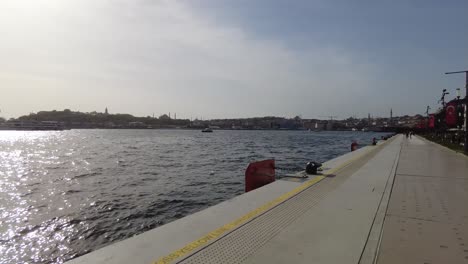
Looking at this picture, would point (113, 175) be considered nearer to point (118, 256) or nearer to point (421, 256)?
A: point (118, 256)

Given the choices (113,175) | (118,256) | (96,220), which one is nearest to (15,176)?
(113,175)

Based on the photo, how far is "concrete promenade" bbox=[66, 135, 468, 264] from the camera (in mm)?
4449

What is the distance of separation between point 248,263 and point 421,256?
2411mm

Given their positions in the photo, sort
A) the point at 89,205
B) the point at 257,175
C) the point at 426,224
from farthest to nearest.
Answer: the point at 89,205 < the point at 257,175 < the point at 426,224

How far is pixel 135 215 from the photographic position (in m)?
10.2

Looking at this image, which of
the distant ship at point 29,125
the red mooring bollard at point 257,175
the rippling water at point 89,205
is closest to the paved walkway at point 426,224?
the red mooring bollard at point 257,175

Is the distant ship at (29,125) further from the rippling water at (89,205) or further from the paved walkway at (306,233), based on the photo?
the paved walkway at (306,233)

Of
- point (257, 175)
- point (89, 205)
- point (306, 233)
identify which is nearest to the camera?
point (306, 233)

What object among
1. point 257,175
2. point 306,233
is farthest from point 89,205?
point 306,233

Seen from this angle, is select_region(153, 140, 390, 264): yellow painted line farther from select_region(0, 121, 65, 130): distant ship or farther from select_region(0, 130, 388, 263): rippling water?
select_region(0, 121, 65, 130): distant ship

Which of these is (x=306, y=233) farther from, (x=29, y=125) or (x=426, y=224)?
(x=29, y=125)

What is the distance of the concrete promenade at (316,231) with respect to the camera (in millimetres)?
4449

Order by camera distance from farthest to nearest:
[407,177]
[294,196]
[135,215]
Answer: [407,177] < [135,215] < [294,196]

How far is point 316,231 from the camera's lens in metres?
5.52
